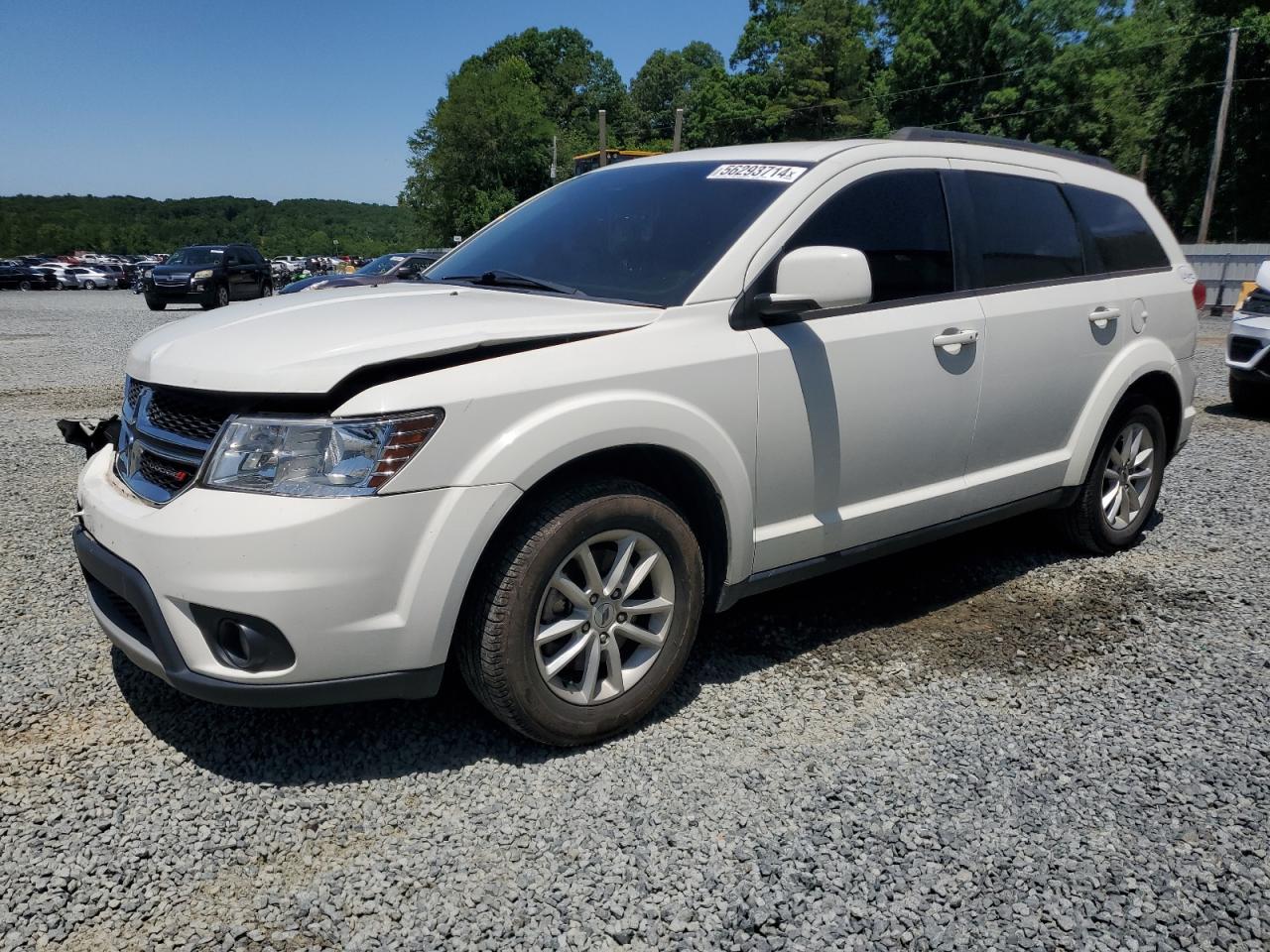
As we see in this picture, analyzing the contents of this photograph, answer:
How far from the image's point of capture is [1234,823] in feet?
8.73

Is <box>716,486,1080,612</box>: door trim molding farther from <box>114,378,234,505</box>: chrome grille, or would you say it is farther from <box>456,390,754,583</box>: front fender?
<box>114,378,234,505</box>: chrome grille

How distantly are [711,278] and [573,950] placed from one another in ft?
6.42

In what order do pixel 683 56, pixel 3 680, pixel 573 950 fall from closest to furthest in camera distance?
pixel 573 950 → pixel 3 680 → pixel 683 56

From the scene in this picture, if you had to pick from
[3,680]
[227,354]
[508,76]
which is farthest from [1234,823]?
[508,76]

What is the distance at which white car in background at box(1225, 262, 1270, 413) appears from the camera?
869 cm

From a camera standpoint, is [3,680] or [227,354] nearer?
[227,354]

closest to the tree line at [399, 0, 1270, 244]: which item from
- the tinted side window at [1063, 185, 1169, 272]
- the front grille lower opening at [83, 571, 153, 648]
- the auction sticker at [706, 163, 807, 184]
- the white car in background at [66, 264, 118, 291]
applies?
the white car in background at [66, 264, 118, 291]

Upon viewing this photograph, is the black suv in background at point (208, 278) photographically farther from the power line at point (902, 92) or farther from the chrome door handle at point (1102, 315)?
the power line at point (902, 92)

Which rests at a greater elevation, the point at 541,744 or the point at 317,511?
the point at 317,511

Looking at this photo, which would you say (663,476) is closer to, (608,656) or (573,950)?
(608,656)

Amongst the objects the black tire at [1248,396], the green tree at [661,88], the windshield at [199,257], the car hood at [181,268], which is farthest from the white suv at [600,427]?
the green tree at [661,88]

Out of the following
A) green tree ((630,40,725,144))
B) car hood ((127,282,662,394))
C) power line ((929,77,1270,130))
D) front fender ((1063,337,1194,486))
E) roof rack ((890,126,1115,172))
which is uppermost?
green tree ((630,40,725,144))

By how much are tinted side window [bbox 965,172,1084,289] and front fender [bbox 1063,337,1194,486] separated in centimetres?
49

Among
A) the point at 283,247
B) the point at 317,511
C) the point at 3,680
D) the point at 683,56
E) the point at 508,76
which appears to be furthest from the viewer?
the point at 283,247
